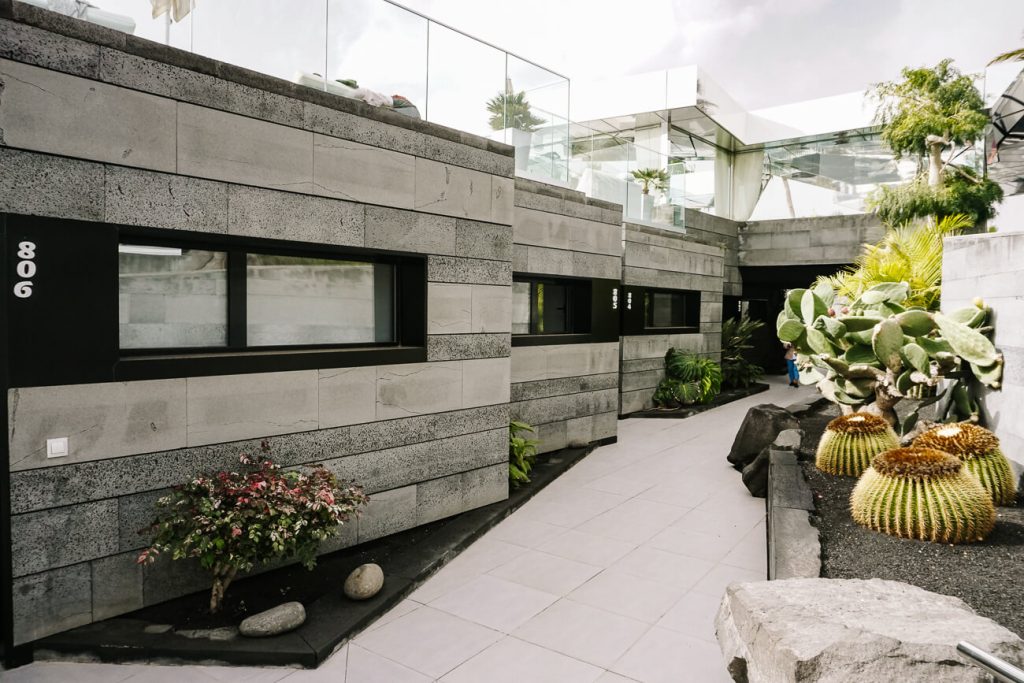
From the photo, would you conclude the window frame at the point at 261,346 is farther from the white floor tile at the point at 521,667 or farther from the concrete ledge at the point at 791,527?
the concrete ledge at the point at 791,527

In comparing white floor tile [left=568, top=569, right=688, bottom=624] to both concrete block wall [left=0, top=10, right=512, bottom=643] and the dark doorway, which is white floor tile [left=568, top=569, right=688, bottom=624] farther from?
the dark doorway

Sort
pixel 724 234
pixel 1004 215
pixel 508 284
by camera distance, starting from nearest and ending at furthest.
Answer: pixel 508 284 < pixel 1004 215 < pixel 724 234

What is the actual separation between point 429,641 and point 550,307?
586 centimetres

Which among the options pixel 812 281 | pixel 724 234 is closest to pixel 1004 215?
pixel 812 281

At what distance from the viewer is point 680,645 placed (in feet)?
13.5

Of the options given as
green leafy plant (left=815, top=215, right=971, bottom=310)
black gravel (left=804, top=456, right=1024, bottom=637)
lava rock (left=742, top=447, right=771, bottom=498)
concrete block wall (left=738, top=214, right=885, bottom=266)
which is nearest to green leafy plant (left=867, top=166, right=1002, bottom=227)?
concrete block wall (left=738, top=214, right=885, bottom=266)

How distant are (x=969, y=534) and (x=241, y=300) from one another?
5763 millimetres

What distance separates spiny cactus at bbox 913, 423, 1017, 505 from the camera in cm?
552

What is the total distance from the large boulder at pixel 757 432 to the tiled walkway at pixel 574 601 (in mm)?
690

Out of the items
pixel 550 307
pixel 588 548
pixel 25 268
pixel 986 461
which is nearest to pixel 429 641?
pixel 588 548

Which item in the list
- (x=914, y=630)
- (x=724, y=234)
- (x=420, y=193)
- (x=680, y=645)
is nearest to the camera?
(x=914, y=630)

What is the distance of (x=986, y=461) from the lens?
555cm

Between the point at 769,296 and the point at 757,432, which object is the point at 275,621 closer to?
the point at 757,432

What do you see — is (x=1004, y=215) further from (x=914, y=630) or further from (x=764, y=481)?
(x=914, y=630)
